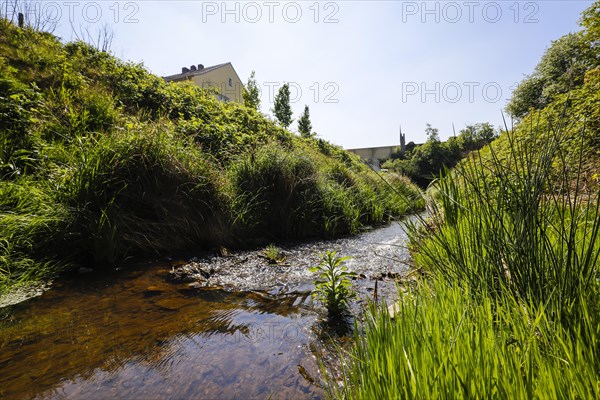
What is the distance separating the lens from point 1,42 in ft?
21.5

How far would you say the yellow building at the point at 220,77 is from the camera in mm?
27297

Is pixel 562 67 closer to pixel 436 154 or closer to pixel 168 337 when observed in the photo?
pixel 436 154

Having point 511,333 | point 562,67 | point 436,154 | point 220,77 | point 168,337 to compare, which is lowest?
point 168,337

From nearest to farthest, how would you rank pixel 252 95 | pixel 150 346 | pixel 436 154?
pixel 150 346
pixel 436 154
pixel 252 95

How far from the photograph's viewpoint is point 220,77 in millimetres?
30000

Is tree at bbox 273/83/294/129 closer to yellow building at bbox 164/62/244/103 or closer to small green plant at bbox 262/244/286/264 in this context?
yellow building at bbox 164/62/244/103

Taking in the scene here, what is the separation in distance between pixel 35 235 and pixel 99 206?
2.10ft

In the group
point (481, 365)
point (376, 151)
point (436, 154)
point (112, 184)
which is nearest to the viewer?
point (481, 365)

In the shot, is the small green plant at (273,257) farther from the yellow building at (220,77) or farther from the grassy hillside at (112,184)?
the yellow building at (220,77)

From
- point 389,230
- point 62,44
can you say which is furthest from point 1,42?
point 389,230

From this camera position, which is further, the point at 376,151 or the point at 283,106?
the point at 376,151

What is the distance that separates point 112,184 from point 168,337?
248cm

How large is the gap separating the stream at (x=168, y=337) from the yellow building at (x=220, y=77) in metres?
27.0

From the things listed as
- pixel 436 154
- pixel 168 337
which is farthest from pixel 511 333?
pixel 436 154
